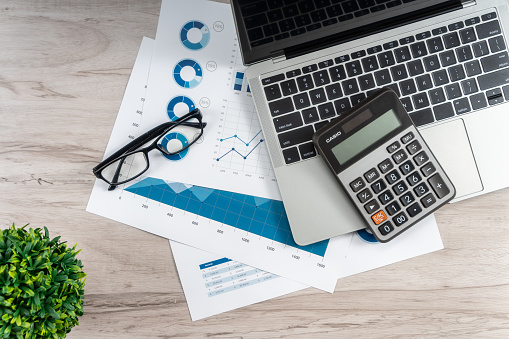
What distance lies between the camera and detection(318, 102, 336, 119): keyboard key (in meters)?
0.68

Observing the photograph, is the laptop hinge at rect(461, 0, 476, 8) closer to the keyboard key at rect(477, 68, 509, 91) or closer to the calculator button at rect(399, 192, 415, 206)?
the keyboard key at rect(477, 68, 509, 91)

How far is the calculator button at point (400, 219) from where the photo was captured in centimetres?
66

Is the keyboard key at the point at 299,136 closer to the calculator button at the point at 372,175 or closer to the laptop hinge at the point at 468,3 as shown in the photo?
the calculator button at the point at 372,175

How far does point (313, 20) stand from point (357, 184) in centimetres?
25

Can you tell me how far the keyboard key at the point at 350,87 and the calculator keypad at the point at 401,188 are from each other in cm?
10

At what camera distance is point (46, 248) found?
548 millimetres

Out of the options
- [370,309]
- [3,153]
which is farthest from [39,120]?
[370,309]

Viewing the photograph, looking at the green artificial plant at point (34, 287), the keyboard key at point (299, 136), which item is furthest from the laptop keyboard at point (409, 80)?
the green artificial plant at point (34, 287)

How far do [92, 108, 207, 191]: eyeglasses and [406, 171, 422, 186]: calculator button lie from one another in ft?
1.06

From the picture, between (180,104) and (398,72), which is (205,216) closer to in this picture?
(180,104)

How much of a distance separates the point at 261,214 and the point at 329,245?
12 cm

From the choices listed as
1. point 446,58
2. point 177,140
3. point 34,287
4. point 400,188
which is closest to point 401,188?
point 400,188

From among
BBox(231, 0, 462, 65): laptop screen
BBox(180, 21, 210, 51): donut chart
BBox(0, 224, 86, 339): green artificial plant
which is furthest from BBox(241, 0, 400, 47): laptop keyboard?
BBox(0, 224, 86, 339): green artificial plant

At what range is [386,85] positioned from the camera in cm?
68
